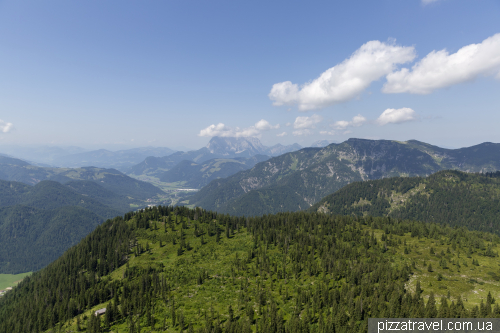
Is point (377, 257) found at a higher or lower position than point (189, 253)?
higher

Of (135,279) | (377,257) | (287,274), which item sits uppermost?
(377,257)

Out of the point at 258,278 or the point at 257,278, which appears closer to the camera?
the point at 258,278

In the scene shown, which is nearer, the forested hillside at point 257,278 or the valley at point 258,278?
the forested hillside at point 257,278

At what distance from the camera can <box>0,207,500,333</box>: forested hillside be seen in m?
66.8

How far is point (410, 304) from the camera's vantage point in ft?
208

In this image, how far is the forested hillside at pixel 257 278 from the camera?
66.8 metres

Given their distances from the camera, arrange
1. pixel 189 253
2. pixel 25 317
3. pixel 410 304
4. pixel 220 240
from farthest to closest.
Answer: pixel 220 240, pixel 189 253, pixel 25 317, pixel 410 304

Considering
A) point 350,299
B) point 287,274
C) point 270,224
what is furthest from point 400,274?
point 270,224

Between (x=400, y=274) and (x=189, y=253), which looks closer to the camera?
(x=400, y=274)

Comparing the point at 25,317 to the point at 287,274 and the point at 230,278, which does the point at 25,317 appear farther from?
the point at 287,274

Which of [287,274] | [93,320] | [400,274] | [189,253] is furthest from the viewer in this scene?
[189,253]

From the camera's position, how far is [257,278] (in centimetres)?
9569

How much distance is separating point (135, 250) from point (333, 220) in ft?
456

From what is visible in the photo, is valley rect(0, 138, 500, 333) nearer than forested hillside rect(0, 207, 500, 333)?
No
